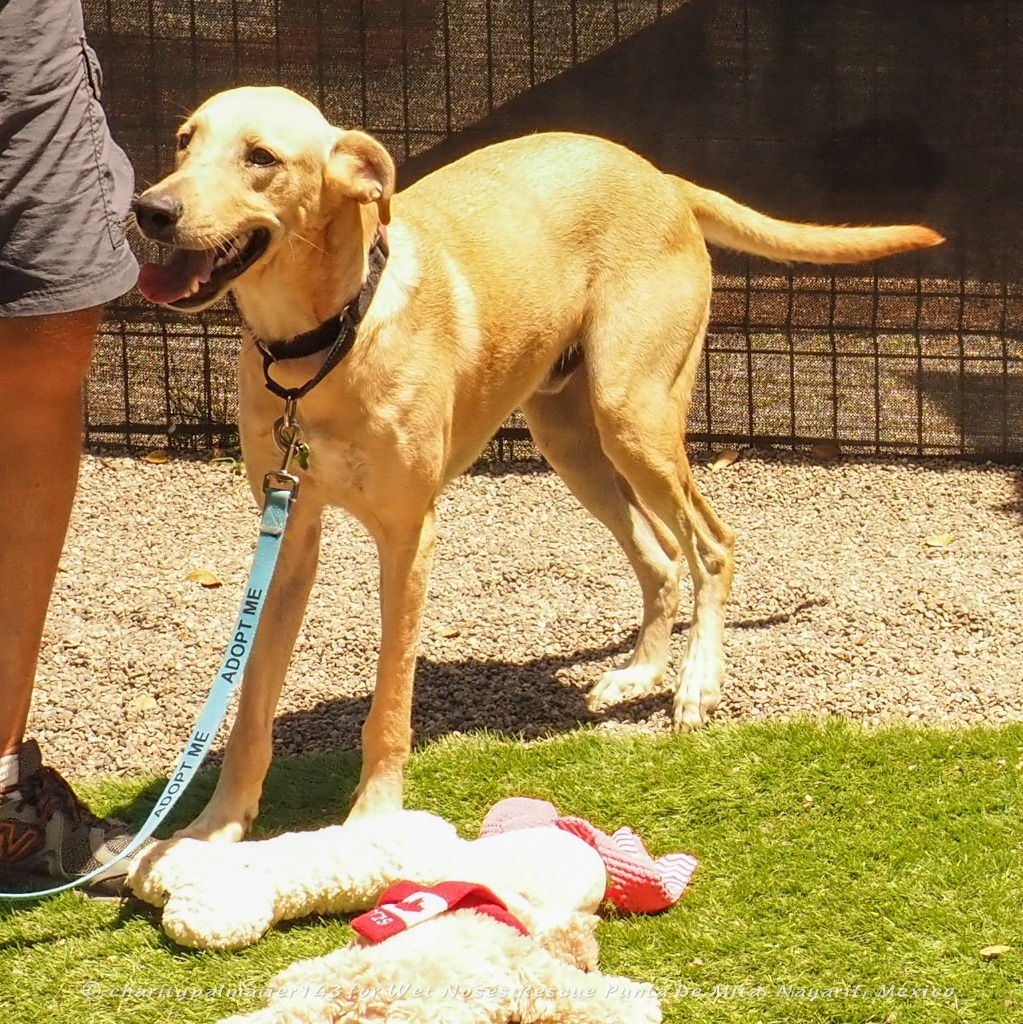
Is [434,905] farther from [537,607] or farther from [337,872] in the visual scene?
[537,607]

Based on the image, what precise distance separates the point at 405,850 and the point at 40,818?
2.84 ft

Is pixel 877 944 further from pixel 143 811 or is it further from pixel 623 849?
pixel 143 811

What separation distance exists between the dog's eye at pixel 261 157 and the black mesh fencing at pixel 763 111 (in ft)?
11.7

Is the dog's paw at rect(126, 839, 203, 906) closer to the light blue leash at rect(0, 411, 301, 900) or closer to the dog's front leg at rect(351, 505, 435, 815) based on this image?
the light blue leash at rect(0, 411, 301, 900)

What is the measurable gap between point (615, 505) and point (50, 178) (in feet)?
7.23

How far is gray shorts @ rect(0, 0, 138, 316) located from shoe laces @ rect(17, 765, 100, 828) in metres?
1.08

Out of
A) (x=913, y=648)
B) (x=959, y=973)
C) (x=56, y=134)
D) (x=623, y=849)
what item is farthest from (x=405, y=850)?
(x=913, y=648)

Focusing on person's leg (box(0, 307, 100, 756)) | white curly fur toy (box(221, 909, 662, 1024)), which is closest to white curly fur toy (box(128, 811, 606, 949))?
white curly fur toy (box(221, 909, 662, 1024))

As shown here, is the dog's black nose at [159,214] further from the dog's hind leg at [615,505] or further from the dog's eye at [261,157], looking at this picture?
the dog's hind leg at [615,505]

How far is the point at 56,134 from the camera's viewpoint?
328cm

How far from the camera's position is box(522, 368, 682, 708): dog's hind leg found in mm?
4785

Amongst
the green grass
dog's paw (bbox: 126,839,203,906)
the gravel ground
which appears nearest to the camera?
the green grass

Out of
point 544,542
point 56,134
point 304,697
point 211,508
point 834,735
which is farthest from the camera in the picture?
point 211,508

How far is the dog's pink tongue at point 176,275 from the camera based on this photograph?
322 cm
